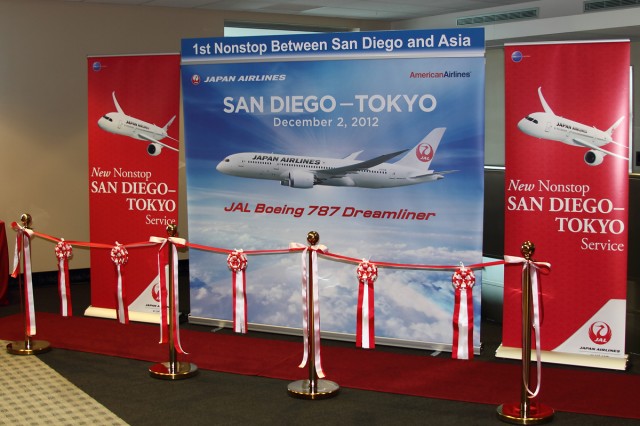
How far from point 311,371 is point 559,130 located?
2241 millimetres

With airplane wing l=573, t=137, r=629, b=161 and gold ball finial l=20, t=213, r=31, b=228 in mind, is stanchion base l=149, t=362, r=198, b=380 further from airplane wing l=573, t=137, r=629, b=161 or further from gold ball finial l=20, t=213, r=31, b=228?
airplane wing l=573, t=137, r=629, b=161

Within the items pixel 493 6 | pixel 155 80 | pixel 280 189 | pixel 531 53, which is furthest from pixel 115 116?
pixel 493 6

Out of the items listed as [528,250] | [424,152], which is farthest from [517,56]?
[528,250]

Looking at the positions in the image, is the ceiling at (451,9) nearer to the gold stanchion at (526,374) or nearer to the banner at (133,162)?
the banner at (133,162)

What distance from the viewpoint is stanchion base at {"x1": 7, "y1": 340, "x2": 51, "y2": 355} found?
6.28 meters

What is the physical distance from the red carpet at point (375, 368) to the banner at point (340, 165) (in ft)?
1.00

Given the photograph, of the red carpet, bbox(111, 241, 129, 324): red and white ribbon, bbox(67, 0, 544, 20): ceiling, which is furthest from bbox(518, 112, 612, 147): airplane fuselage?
bbox(67, 0, 544, 20): ceiling

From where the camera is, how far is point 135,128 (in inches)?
281

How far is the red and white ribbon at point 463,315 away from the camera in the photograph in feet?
18.3

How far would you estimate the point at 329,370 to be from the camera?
582cm

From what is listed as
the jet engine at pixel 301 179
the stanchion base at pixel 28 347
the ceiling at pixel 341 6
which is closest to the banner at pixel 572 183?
the jet engine at pixel 301 179

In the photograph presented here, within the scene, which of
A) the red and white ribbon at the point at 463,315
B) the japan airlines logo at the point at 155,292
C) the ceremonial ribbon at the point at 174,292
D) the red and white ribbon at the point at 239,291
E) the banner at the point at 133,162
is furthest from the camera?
the japan airlines logo at the point at 155,292

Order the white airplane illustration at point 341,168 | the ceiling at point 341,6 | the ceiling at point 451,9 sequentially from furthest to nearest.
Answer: the ceiling at point 341,6 → the ceiling at point 451,9 → the white airplane illustration at point 341,168

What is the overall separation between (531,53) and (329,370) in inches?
97.2
